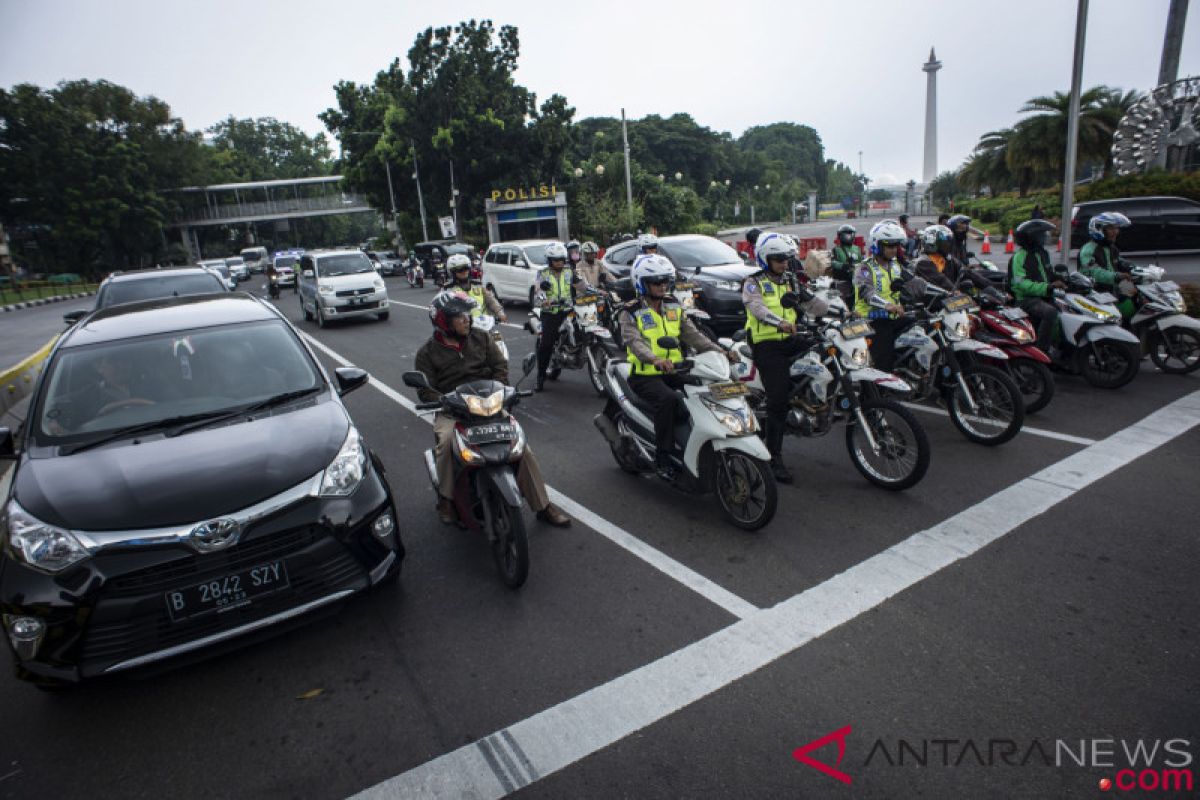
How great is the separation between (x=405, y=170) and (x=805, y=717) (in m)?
43.9

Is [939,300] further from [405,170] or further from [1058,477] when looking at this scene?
[405,170]

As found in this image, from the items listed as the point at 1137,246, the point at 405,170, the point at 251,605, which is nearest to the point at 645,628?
the point at 251,605

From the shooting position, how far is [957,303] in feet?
20.1

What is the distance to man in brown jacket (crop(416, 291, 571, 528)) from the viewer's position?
4418mm

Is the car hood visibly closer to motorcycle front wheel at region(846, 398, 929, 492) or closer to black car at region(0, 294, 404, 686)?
black car at region(0, 294, 404, 686)

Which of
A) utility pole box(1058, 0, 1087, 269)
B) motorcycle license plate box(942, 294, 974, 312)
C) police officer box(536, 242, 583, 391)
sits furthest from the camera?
utility pole box(1058, 0, 1087, 269)

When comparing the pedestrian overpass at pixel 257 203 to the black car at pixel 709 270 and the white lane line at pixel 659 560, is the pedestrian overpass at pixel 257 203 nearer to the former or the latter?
the black car at pixel 709 270

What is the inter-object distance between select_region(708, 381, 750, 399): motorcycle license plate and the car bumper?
250 centimetres

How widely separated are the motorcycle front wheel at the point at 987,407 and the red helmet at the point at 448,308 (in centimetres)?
434

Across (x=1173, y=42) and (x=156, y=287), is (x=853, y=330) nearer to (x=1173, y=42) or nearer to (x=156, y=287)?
(x=156, y=287)

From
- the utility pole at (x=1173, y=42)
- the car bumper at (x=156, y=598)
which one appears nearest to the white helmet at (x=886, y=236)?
the car bumper at (x=156, y=598)

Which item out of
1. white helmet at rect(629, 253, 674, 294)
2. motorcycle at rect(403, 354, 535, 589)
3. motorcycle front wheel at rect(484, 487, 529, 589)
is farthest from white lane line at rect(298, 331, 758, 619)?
white helmet at rect(629, 253, 674, 294)

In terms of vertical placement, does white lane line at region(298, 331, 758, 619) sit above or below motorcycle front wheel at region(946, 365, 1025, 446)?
below

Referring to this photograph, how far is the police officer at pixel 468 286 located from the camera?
265 inches
